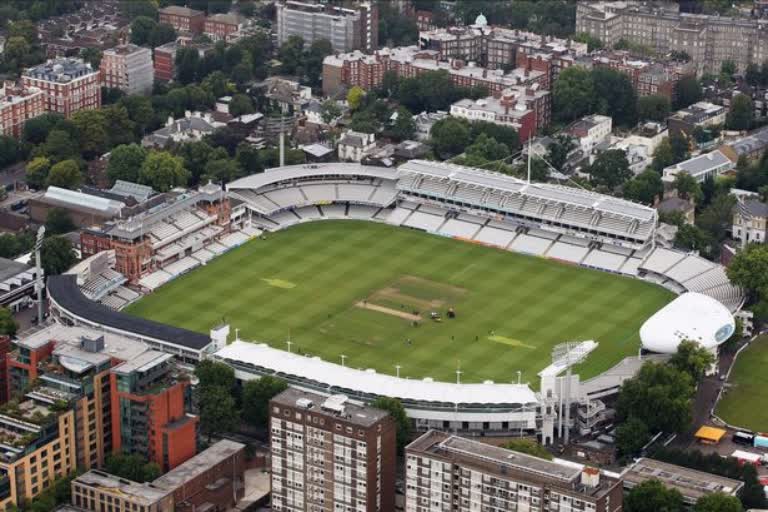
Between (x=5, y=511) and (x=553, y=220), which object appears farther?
(x=553, y=220)

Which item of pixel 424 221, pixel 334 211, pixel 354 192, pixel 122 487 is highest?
pixel 354 192

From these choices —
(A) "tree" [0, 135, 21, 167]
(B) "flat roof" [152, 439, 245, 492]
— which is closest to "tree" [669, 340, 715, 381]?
(B) "flat roof" [152, 439, 245, 492]

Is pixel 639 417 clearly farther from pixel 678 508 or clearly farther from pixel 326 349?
pixel 326 349

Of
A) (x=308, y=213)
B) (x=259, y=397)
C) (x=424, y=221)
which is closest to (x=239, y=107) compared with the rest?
(x=308, y=213)

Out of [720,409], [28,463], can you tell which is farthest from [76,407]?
[720,409]

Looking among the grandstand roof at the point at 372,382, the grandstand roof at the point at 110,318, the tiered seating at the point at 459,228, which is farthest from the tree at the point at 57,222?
the grandstand roof at the point at 372,382

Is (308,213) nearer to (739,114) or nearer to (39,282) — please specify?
(39,282)
